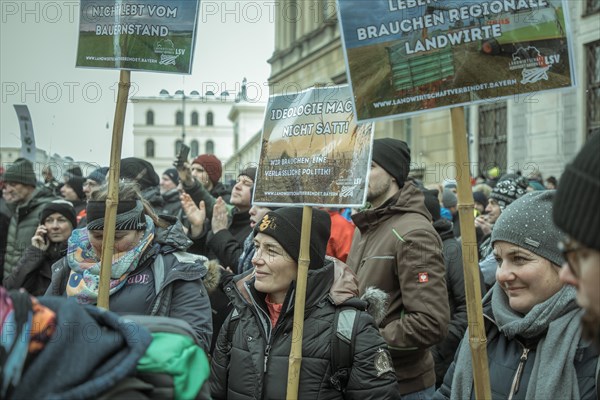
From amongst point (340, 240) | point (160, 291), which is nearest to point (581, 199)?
point (160, 291)

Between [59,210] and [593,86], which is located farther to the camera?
[593,86]

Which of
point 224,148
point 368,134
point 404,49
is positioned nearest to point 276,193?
point 368,134

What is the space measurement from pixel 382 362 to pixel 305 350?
13.5 inches

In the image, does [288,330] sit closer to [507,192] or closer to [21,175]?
[507,192]

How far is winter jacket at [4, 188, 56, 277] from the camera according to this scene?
25.1 feet

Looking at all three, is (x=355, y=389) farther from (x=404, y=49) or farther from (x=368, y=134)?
(x=404, y=49)

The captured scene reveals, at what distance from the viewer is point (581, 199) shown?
1700 mm

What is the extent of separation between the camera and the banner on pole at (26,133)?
9102 mm

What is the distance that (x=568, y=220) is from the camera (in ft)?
5.66

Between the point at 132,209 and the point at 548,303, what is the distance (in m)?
2.37

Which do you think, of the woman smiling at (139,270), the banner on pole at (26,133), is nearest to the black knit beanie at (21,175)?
the banner on pole at (26,133)

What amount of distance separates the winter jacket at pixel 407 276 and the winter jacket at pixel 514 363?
761mm

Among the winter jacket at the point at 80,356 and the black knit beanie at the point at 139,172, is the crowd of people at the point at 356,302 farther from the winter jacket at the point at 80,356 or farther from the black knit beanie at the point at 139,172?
the black knit beanie at the point at 139,172

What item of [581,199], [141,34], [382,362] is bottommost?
[382,362]
